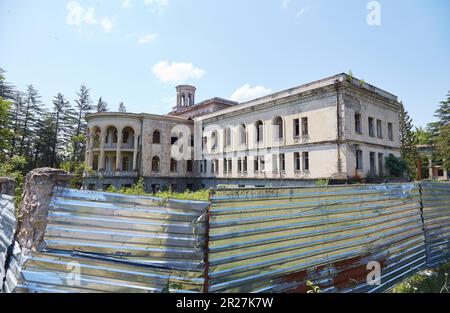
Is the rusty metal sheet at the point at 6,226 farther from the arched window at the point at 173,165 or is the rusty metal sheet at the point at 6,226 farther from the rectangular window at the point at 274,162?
the arched window at the point at 173,165

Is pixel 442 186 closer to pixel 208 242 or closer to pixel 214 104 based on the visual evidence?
pixel 208 242

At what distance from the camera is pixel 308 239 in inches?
148

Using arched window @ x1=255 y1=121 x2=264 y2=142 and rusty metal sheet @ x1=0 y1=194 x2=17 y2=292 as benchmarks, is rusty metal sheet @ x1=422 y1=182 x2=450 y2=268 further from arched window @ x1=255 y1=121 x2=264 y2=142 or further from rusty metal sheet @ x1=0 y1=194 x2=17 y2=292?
arched window @ x1=255 y1=121 x2=264 y2=142

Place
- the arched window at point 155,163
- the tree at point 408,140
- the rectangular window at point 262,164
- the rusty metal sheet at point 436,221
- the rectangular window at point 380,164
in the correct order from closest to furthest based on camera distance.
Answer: the rusty metal sheet at point 436,221, the rectangular window at point 380,164, the rectangular window at point 262,164, the arched window at point 155,163, the tree at point 408,140

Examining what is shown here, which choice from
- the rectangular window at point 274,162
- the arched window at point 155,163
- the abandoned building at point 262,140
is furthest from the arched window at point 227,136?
the arched window at point 155,163

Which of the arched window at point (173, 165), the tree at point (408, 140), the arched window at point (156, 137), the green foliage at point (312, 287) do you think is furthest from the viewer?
the tree at point (408, 140)

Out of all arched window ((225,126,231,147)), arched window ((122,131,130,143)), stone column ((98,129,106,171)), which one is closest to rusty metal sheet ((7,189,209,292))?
arched window ((225,126,231,147))

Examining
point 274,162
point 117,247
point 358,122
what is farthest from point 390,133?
point 117,247

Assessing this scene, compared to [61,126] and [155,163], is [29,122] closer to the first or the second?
[61,126]

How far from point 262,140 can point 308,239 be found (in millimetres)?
20382

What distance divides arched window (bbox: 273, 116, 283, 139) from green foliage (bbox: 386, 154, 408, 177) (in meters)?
9.21

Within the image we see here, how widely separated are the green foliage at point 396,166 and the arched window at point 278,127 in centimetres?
921

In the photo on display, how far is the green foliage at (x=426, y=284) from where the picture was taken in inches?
177
